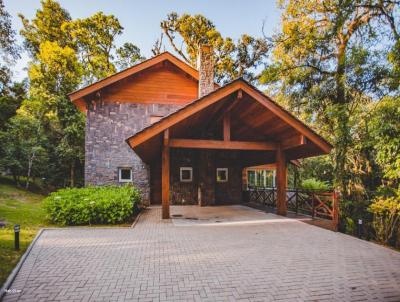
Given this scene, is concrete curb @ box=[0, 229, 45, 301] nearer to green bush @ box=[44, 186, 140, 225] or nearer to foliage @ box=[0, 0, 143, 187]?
green bush @ box=[44, 186, 140, 225]

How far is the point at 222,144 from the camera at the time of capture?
27.0 feet

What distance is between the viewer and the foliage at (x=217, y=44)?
2138cm

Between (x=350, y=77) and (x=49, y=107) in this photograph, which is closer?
(x=350, y=77)

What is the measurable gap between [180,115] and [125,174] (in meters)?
6.37

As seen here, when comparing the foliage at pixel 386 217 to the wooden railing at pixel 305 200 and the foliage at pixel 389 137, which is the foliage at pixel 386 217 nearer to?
the foliage at pixel 389 137

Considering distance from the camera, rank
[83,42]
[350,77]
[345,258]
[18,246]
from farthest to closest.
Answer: [83,42] → [350,77] → [18,246] → [345,258]

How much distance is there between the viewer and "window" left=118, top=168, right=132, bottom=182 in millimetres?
12014

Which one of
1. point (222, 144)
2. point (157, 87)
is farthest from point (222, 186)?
point (157, 87)

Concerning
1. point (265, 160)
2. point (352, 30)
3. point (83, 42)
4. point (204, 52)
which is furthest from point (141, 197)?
point (83, 42)

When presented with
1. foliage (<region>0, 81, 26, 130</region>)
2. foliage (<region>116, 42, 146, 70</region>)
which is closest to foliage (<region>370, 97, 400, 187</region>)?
foliage (<region>116, 42, 146, 70</region>)

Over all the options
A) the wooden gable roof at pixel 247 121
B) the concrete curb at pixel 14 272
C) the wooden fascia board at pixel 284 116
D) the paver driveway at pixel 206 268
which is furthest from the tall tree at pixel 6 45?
the wooden fascia board at pixel 284 116

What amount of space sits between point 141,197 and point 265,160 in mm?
6665

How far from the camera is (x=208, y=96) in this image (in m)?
7.41

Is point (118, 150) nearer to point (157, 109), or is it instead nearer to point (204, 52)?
point (157, 109)
